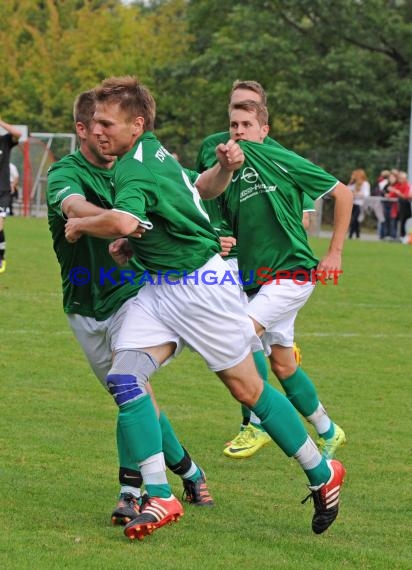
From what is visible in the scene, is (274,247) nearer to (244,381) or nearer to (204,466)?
(204,466)

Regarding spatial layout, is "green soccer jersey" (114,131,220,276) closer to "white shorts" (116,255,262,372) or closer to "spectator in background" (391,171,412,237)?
"white shorts" (116,255,262,372)

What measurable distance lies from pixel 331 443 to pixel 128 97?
2813 millimetres

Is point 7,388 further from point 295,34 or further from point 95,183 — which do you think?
point 295,34

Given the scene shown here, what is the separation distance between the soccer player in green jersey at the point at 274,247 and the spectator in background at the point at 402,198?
23294 mm

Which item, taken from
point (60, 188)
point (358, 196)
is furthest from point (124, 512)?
point (358, 196)

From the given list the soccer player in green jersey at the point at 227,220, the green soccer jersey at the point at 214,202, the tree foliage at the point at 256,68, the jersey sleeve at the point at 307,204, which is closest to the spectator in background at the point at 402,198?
the tree foliage at the point at 256,68

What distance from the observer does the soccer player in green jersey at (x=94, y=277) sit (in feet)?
19.2

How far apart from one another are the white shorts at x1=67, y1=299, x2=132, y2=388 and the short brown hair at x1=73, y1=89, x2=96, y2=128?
94cm

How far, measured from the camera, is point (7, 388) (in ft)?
28.9

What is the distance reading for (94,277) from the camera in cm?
588

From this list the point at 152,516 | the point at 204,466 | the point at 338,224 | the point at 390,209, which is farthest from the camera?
the point at 390,209

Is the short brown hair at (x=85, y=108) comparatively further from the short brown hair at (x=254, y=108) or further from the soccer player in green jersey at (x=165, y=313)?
the short brown hair at (x=254, y=108)

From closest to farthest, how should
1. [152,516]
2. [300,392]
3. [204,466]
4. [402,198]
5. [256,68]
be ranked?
[152,516] → [204,466] → [300,392] → [402,198] → [256,68]

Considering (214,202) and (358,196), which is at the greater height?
(214,202)
